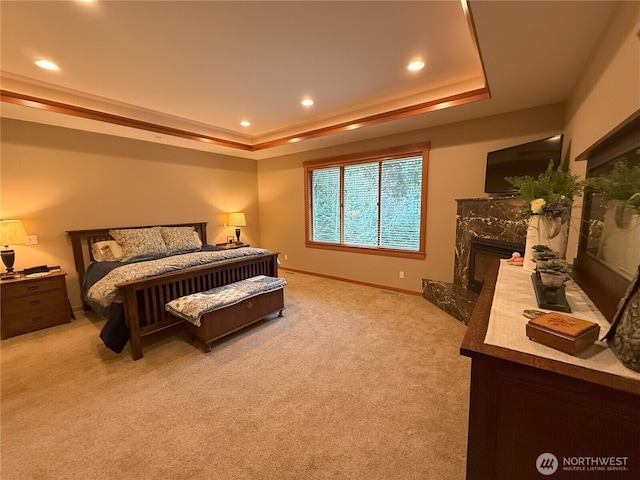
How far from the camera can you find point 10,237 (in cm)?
288

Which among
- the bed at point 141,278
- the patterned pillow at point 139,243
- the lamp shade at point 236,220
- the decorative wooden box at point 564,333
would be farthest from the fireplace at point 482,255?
the patterned pillow at point 139,243

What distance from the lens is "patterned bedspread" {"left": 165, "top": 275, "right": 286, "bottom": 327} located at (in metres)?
2.48

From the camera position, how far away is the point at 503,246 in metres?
2.92

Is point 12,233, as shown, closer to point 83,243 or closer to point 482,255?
point 83,243

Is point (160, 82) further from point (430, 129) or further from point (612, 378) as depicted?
point (612, 378)

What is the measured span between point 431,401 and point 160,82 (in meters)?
3.86

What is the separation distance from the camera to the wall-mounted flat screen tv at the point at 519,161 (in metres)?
2.62

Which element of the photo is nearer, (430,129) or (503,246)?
(503,246)

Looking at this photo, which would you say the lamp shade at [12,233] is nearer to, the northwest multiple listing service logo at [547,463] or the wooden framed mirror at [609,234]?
the northwest multiple listing service logo at [547,463]

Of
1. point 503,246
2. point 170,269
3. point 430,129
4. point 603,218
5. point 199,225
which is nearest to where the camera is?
point 603,218

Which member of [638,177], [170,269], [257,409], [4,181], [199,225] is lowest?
[257,409]

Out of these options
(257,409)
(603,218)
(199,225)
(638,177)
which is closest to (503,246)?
(603,218)

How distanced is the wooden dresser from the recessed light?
12.6 ft

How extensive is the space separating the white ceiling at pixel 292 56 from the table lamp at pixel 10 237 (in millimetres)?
1223
